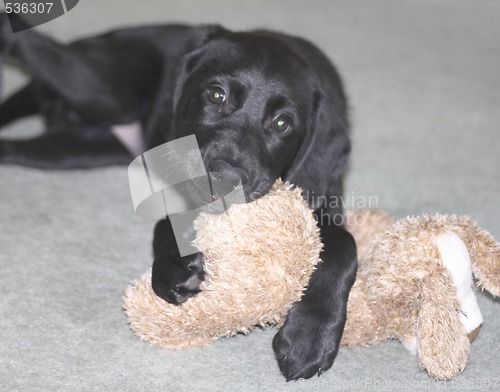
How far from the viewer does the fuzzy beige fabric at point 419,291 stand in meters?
1.42

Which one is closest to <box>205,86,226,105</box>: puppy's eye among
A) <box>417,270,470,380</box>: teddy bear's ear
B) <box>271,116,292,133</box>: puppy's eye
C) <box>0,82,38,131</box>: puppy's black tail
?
<box>271,116,292,133</box>: puppy's eye

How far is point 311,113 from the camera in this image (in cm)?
183

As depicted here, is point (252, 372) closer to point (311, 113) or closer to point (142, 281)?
point (142, 281)

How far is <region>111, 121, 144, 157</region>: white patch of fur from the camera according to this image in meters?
2.37

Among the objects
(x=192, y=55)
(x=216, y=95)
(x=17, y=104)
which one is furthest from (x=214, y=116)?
(x=17, y=104)

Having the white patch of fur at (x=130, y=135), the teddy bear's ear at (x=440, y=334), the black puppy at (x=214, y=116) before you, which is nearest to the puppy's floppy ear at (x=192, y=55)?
the black puppy at (x=214, y=116)

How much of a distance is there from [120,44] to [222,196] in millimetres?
986

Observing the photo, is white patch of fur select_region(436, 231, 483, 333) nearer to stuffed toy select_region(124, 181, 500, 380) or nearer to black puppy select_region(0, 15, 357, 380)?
stuffed toy select_region(124, 181, 500, 380)

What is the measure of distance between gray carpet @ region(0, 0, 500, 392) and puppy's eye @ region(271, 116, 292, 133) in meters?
0.44

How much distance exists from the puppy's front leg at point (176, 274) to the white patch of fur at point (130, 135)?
2.70 feet

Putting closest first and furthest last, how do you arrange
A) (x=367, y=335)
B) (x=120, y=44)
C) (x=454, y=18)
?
(x=367, y=335) < (x=120, y=44) < (x=454, y=18)

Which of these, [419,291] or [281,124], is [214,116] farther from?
[419,291]

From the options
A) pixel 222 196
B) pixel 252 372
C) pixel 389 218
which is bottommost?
pixel 252 372

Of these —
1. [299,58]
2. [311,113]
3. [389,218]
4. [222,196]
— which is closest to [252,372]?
[222,196]
